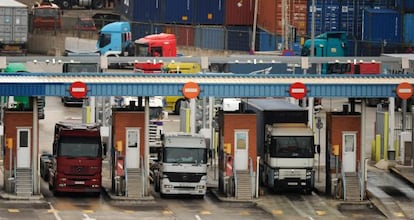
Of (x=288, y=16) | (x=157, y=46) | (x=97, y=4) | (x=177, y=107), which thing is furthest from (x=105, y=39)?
(x=97, y=4)

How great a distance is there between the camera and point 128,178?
63406 millimetres

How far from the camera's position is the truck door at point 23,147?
207 feet

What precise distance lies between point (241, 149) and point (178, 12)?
58.8 meters

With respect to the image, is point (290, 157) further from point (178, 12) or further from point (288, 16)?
point (178, 12)

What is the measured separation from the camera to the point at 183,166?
6341cm

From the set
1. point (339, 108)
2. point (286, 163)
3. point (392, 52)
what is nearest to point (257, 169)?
point (286, 163)

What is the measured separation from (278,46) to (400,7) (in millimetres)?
8601

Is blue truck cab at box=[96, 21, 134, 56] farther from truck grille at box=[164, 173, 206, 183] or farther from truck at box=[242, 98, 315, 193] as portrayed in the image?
truck grille at box=[164, 173, 206, 183]

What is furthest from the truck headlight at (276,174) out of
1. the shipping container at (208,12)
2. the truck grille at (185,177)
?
the shipping container at (208,12)

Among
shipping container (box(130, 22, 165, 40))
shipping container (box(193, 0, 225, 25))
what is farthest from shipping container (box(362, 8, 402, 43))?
shipping container (box(130, 22, 165, 40))

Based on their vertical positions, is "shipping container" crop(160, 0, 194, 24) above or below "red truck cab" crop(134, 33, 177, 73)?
above

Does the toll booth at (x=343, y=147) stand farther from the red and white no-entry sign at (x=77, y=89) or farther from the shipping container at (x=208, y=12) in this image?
the shipping container at (x=208, y=12)

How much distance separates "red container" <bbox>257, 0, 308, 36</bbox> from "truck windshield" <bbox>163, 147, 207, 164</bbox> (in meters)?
45.8

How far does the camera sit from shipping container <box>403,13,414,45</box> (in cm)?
10612
